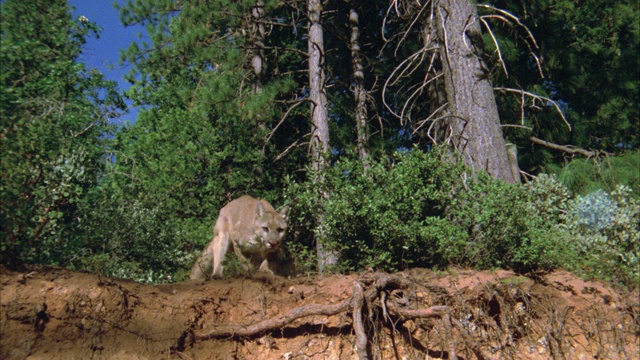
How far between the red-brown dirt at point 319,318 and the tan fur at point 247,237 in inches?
77.8

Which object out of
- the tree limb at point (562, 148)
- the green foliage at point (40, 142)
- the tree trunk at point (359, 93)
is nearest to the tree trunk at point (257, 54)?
the tree trunk at point (359, 93)

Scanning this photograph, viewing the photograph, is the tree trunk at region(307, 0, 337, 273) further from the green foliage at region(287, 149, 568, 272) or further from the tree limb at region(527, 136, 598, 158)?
the tree limb at region(527, 136, 598, 158)

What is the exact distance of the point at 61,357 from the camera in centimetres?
612

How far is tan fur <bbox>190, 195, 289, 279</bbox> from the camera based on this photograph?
9.73 metres

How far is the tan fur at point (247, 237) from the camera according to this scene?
973 centimetres

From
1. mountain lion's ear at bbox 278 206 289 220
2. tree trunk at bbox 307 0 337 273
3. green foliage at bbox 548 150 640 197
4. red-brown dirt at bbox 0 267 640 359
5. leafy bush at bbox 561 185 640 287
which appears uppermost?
tree trunk at bbox 307 0 337 273

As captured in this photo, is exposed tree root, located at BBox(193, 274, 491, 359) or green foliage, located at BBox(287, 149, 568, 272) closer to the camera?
exposed tree root, located at BBox(193, 274, 491, 359)

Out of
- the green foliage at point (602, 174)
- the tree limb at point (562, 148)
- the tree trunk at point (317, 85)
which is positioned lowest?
the green foliage at point (602, 174)

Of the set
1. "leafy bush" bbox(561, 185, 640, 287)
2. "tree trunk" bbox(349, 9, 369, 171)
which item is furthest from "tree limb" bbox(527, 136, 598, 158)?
"tree trunk" bbox(349, 9, 369, 171)

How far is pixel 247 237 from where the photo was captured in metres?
9.90

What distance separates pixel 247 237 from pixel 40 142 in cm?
392

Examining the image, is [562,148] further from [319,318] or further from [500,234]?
[319,318]

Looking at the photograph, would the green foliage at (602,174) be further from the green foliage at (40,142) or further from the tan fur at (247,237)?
the green foliage at (40,142)

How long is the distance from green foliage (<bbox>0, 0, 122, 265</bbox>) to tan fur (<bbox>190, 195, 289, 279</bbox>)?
2246 mm
